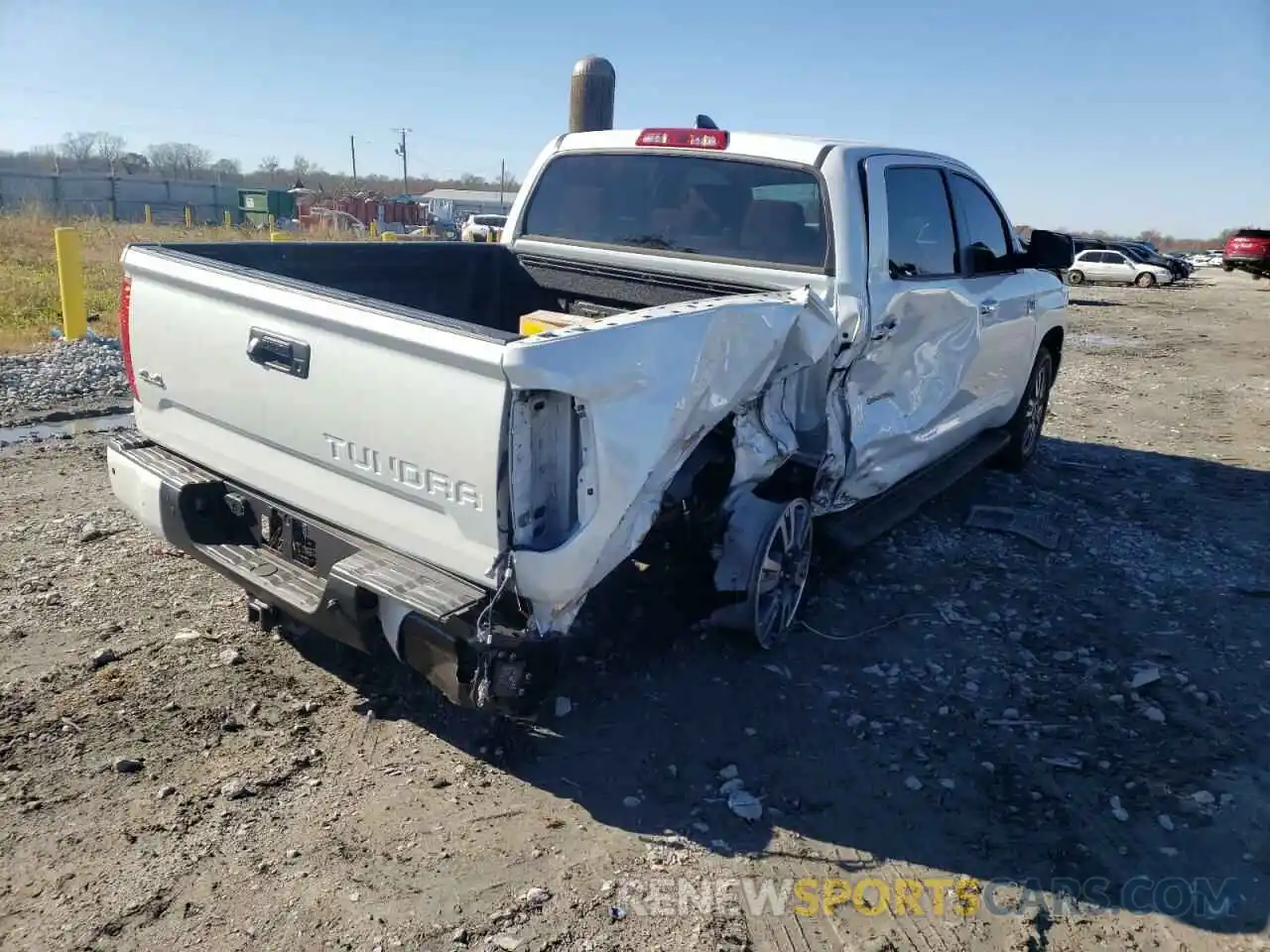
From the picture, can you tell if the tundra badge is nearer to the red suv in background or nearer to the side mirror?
the side mirror

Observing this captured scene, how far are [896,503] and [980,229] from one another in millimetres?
1851

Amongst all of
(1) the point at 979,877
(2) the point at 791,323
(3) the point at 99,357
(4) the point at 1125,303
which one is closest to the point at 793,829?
(1) the point at 979,877

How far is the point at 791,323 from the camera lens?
3668mm

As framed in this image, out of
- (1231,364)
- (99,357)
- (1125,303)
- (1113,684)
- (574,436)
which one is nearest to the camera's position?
(574,436)

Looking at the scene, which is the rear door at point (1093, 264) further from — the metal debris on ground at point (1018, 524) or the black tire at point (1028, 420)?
the metal debris on ground at point (1018, 524)

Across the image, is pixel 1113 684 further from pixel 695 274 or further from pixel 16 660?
pixel 16 660

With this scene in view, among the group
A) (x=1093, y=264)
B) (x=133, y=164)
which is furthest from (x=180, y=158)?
(x=1093, y=264)

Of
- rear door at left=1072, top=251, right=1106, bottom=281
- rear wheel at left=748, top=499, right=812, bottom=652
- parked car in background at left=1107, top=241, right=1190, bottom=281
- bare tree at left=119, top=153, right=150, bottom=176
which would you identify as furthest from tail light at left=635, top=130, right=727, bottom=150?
bare tree at left=119, top=153, right=150, bottom=176

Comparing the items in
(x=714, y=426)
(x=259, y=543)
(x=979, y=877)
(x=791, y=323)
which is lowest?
(x=979, y=877)

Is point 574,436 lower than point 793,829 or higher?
higher

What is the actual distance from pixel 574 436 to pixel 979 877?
178 cm

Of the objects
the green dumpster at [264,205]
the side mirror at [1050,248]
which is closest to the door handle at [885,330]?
the side mirror at [1050,248]

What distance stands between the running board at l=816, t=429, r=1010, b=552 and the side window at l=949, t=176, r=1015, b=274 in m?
1.13

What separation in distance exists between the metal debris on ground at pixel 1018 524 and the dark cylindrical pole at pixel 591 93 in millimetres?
6595
